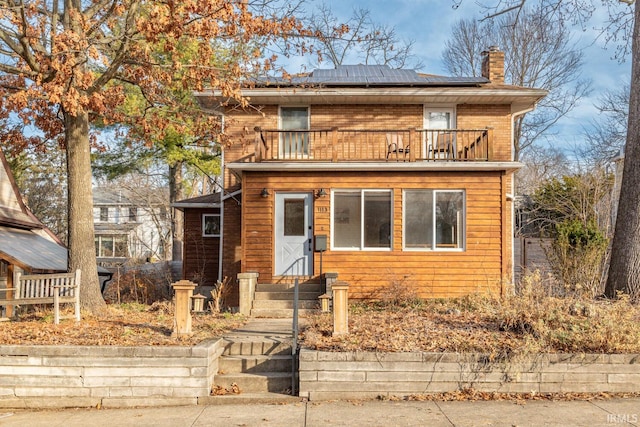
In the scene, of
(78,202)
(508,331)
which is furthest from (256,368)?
(78,202)

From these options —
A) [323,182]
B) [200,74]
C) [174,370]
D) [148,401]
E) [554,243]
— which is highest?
[200,74]

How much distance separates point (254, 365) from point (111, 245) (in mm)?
37257

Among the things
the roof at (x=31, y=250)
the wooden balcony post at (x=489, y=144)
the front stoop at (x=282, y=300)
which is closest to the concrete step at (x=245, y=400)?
the front stoop at (x=282, y=300)

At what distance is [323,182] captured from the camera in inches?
481

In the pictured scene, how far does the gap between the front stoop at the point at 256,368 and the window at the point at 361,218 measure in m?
5.07

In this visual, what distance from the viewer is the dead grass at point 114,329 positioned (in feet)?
21.8

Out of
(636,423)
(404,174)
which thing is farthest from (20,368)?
(404,174)

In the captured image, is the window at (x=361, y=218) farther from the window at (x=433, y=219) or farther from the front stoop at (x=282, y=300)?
the front stoop at (x=282, y=300)

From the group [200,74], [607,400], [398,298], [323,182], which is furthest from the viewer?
[323,182]

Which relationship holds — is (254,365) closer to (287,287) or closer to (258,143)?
(287,287)

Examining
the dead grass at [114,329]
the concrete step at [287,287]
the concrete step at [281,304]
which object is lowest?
the concrete step at [281,304]

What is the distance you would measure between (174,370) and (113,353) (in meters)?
0.82

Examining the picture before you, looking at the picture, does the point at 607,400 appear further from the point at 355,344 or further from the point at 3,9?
the point at 3,9

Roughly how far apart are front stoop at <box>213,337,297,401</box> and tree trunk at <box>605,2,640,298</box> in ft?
22.4
